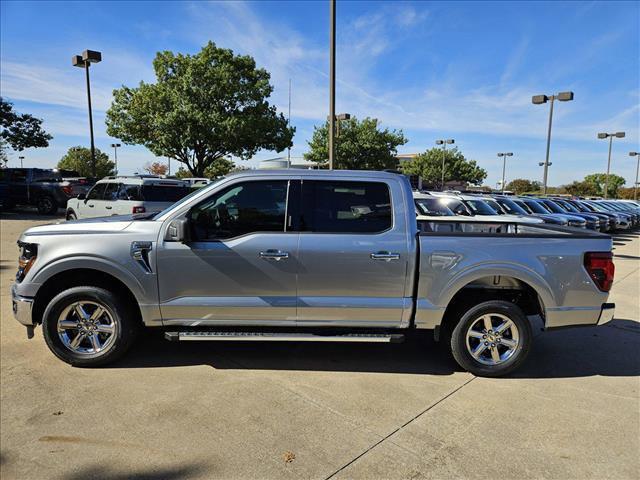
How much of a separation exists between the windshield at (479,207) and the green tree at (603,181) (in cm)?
6117

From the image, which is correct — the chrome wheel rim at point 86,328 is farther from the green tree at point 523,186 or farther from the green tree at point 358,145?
the green tree at point 523,186

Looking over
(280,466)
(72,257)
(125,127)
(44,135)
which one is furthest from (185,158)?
(280,466)

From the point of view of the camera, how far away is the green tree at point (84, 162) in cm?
7119

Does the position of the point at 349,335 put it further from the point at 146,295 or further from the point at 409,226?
the point at 146,295

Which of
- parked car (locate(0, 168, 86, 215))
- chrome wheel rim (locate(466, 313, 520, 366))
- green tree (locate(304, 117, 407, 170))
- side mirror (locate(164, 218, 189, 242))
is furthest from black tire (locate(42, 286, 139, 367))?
green tree (locate(304, 117, 407, 170))

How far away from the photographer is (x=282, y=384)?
12.8 ft

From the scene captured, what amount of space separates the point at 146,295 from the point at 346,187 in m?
2.05

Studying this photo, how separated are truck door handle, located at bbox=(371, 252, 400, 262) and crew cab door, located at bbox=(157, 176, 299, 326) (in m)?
0.70

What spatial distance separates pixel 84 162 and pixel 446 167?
5610cm

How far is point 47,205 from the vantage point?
18.8 metres

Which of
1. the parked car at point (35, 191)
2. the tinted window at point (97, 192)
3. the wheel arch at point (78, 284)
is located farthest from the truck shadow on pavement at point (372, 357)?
the parked car at point (35, 191)

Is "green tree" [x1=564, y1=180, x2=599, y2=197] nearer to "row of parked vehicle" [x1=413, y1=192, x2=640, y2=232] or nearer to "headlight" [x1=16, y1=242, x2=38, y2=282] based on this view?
"row of parked vehicle" [x1=413, y1=192, x2=640, y2=232]

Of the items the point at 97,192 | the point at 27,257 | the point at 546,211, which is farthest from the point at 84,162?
the point at 27,257

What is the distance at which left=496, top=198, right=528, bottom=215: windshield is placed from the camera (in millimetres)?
13617
